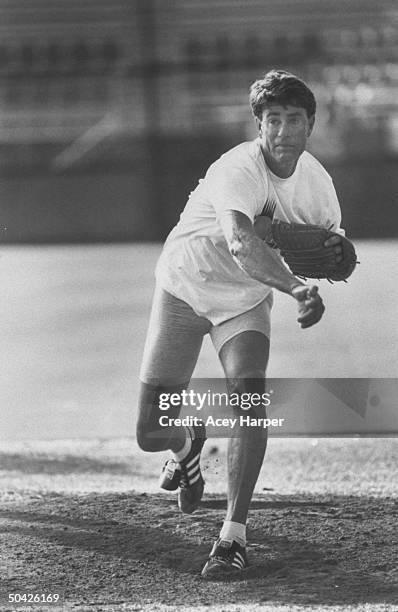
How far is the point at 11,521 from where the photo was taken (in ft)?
12.1

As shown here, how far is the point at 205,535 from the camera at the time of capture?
3.39m

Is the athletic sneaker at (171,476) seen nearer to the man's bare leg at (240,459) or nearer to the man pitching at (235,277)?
the man pitching at (235,277)

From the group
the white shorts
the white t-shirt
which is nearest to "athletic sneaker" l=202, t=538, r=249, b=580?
the white shorts

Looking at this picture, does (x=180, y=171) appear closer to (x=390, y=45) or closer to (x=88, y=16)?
(x=390, y=45)

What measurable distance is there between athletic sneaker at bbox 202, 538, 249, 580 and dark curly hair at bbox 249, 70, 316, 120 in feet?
4.34

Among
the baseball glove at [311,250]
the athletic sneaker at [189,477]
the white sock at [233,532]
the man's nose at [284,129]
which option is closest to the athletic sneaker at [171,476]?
the athletic sneaker at [189,477]

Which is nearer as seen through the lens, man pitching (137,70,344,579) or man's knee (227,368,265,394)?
man pitching (137,70,344,579)

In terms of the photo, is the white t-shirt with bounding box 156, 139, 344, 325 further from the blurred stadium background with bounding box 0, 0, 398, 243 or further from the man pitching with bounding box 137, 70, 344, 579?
the blurred stadium background with bounding box 0, 0, 398, 243

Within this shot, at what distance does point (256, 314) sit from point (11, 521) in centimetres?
125

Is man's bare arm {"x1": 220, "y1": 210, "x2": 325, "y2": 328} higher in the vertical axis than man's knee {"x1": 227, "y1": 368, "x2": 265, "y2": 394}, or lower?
higher

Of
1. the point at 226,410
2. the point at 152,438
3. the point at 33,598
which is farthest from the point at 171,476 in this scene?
the point at 33,598

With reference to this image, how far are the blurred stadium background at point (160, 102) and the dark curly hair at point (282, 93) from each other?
74 cm

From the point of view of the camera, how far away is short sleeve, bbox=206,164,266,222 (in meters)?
2.93

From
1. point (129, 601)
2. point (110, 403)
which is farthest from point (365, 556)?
point (110, 403)
